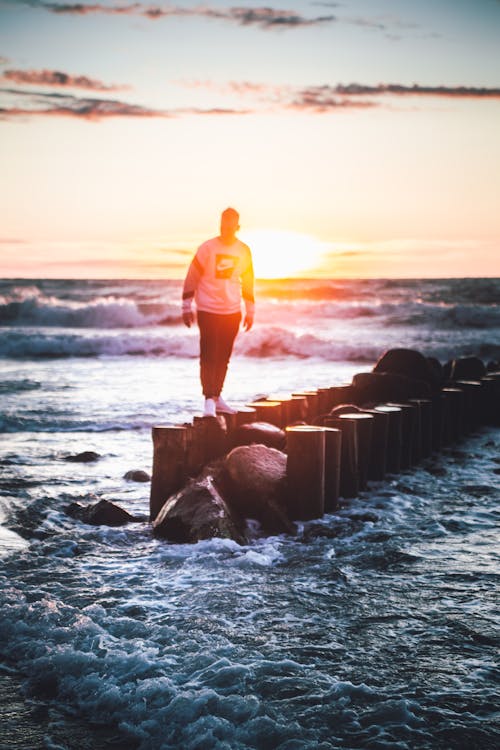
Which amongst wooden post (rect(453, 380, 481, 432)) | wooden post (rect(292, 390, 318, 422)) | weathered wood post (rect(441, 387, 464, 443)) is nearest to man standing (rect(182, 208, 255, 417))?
wooden post (rect(292, 390, 318, 422))

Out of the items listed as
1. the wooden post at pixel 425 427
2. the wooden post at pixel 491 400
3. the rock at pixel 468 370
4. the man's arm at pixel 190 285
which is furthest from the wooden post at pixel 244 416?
the rock at pixel 468 370

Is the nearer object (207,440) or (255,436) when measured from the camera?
(207,440)

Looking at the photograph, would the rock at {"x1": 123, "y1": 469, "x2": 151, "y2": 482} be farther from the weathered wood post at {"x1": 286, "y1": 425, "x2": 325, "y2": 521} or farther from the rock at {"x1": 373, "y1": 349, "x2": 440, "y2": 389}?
the rock at {"x1": 373, "y1": 349, "x2": 440, "y2": 389}

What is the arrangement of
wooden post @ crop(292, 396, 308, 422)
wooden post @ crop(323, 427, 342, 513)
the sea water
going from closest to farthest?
the sea water, wooden post @ crop(323, 427, 342, 513), wooden post @ crop(292, 396, 308, 422)

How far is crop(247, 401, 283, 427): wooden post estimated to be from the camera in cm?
780

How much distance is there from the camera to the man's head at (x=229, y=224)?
269 inches

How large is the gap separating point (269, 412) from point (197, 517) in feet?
7.95

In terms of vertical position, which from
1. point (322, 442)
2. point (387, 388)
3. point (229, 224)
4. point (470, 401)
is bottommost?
point (470, 401)

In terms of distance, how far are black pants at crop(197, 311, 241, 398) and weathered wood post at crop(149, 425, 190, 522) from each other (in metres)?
0.96

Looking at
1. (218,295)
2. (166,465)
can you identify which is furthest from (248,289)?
(166,465)

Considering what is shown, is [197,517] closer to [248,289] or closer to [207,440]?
[207,440]

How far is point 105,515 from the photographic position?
6.17 metres

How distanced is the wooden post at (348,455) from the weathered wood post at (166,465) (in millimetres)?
1579

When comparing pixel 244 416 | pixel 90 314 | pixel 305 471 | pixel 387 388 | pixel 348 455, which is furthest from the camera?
pixel 90 314
